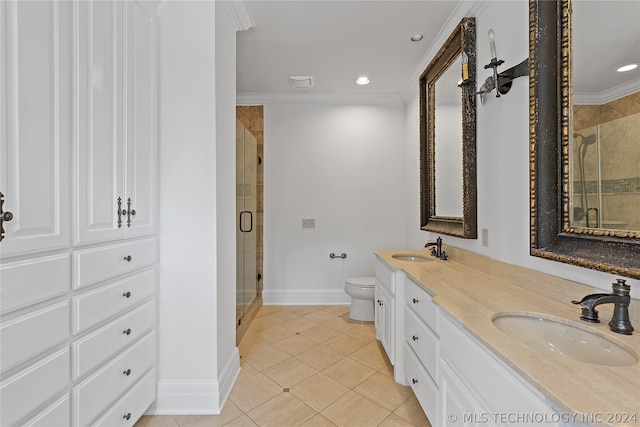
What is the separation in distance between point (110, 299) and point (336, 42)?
2349 mm

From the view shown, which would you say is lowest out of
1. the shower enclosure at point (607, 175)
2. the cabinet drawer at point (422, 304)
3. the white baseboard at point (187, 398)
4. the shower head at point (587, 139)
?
the white baseboard at point (187, 398)

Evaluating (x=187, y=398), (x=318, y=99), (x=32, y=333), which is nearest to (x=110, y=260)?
(x=32, y=333)

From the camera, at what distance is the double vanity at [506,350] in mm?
661

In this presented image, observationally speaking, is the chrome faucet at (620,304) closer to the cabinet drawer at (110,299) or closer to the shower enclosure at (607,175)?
the shower enclosure at (607,175)

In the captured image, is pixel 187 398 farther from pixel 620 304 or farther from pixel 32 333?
pixel 620 304

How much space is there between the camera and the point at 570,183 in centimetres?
121

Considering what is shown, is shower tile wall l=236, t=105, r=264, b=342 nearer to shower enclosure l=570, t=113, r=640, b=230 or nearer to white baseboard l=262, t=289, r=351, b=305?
white baseboard l=262, t=289, r=351, b=305

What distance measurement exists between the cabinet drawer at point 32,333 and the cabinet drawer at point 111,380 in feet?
0.85

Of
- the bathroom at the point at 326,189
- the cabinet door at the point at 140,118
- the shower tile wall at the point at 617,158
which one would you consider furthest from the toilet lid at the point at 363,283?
the shower tile wall at the point at 617,158

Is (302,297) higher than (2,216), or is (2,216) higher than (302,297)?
(2,216)

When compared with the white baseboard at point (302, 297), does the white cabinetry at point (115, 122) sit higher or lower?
higher

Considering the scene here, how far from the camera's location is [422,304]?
1.57m

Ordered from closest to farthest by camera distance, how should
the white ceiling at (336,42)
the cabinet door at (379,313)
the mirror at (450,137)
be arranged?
the mirror at (450,137), the white ceiling at (336,42), the cabinet door at (379,313)

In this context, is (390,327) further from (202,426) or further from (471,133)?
(471,133)
